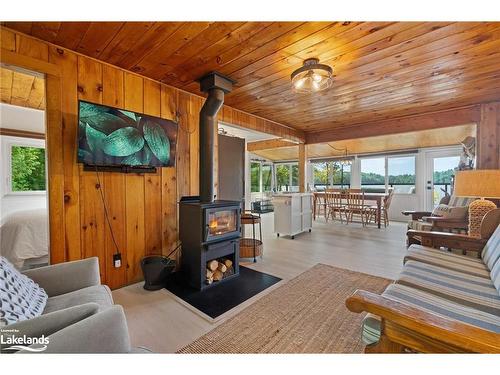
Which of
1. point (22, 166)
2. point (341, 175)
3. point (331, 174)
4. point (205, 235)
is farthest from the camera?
point (331, 174)

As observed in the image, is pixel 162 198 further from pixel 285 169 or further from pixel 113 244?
pixel 285 169

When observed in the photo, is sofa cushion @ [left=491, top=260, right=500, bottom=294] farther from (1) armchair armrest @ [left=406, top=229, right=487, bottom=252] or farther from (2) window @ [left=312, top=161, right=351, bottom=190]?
(2) window @ [left=312, top=161, right=351, bottom=190]

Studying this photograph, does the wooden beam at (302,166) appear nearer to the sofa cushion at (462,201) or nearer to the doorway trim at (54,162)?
the sofa cushion at (462,201)

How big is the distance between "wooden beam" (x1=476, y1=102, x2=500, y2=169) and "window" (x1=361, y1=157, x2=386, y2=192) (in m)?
3.42

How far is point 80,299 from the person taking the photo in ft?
4.08

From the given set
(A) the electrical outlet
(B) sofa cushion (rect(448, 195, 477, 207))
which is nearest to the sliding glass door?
(B) sofa cushion (rect(448, 195, 477, 207))

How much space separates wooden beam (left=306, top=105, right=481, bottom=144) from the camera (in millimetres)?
3135

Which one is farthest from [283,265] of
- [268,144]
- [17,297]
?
→ [268,144]

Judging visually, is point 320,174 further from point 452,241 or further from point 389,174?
point 452,241

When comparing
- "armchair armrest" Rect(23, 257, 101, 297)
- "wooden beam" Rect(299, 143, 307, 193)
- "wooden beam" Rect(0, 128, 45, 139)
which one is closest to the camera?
"armchair armrest" Rect(23, 257, 101, 297)

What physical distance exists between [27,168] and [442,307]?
19.7 feet

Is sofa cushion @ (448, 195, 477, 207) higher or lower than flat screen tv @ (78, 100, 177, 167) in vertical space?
lower
